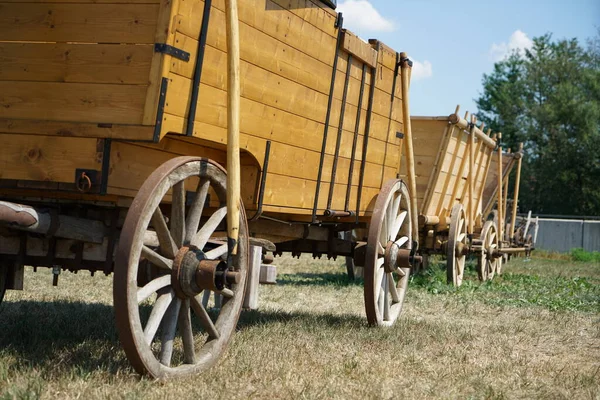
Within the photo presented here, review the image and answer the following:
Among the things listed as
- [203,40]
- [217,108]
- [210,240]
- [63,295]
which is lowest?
[63,295]

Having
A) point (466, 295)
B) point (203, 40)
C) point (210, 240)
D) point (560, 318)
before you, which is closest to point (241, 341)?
point (210, 240)

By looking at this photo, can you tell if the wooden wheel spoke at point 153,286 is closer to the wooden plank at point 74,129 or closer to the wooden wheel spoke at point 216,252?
the wooden wheel spoke at point 216,252

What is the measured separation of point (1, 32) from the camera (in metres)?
4.09

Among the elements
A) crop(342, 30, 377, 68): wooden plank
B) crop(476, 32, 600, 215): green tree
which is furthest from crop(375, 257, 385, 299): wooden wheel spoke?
crop(476, 32, 600, 215): green tree

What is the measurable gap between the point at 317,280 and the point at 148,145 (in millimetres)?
7415

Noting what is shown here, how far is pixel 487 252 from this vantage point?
1169 cm

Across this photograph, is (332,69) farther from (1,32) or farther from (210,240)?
(1,32)

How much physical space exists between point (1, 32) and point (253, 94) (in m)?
1.40

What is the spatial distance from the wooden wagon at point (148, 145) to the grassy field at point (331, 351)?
12.1 inches

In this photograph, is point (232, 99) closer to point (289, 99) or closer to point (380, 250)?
point (289, 99)

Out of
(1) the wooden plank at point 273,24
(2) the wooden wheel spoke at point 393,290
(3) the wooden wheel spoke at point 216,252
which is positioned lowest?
(2) the wooden wheel spoke at point 393,290

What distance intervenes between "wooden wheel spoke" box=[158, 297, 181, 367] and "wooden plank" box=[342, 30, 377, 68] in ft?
7.96

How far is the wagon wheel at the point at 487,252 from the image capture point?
11.4 metres

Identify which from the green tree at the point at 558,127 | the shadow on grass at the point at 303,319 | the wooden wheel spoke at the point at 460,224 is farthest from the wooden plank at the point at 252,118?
the green tree at the point at 558,127
